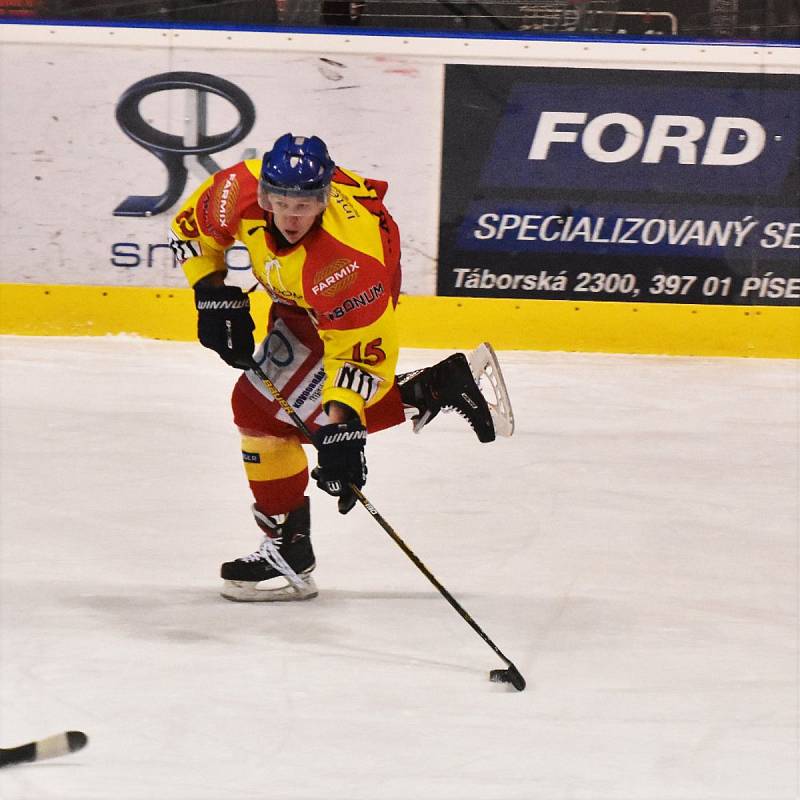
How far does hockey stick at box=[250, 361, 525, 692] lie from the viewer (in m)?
2.66

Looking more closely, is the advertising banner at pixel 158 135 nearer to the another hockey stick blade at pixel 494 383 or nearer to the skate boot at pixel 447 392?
the another hockey stick blade at pixel 494 383

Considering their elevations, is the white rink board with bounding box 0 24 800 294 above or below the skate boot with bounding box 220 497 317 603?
above

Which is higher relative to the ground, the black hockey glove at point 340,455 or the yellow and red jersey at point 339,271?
the yellow and red jersey at point 339,271

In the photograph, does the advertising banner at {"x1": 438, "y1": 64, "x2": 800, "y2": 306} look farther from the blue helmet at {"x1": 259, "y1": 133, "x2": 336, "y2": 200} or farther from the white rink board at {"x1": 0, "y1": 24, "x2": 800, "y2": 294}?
the blue helmet at {"x1": 259, "y1": 133, "x2": 336, "y2": 200}

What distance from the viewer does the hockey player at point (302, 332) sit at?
9.01 ft

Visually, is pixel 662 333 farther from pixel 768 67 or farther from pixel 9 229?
pixel 9 229

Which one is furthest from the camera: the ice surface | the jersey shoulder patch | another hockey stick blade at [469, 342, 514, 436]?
another hockey stick blade at [469, 342, 514, 436]

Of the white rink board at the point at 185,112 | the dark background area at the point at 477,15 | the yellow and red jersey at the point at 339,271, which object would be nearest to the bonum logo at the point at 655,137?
the white rink board at the point at 185,112

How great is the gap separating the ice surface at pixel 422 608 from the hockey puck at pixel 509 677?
2 centimetres

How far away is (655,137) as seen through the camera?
5.77 meters

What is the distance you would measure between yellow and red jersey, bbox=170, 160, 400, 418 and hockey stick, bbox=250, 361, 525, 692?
19cm

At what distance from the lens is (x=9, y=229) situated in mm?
5797

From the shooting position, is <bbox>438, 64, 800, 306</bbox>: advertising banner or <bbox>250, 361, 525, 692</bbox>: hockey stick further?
<bbox>438, 64, 800, 306</bbox>: advertising banner

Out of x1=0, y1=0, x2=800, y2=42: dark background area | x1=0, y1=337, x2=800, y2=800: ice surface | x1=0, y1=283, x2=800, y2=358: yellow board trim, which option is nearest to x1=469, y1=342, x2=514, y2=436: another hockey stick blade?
x1=0, y1=337, x2=800, y2=800: ice surface
